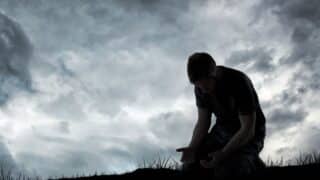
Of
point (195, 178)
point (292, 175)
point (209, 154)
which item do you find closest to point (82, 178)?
point (195, 178)

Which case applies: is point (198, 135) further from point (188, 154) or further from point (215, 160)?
point (215, 160)

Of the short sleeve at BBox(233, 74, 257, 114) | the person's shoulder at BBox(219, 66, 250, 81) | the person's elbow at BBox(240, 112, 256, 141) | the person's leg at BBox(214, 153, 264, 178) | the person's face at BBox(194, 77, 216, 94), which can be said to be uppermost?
the person's shoulder at BBox(219, 66, 250, 81)

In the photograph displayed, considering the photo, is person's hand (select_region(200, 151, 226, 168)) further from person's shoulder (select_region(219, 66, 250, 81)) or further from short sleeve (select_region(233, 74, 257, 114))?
person's shoulder (select_region(219, 66, 250, 81))

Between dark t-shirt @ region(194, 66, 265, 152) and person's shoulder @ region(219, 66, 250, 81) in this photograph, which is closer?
dark t-shirt @ region(194, 66, 265, 152)

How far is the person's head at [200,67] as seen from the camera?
17.6 feet

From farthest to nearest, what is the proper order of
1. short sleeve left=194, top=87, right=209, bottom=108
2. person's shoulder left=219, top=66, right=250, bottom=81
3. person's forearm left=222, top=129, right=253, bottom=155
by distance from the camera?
short sleeve left=194, top=87, right=209, bottom=108 → person's shoulder left=219, top=66, right=250, bottom=81 → person's forearm left=222, top=129, right=253, bottom=155

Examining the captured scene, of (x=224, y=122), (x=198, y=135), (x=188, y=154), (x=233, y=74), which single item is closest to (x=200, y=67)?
(x=233, y=74)

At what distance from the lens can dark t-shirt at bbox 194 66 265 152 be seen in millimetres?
5660

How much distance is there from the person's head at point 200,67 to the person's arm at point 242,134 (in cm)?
51

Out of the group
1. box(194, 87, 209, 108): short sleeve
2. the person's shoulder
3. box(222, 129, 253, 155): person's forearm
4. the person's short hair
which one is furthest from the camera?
box(194, 87, 209, 108): short sleeve

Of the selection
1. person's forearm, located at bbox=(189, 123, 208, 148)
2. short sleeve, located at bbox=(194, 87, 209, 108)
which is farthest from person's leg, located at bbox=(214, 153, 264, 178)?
short sleeve, located at bbox=(194, 87, 209, 108)

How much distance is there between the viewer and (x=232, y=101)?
19.1 feet

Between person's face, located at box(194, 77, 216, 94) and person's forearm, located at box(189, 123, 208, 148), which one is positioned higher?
A: person's face, located at box(194, 77, 216, 94)

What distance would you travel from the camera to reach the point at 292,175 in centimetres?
554
